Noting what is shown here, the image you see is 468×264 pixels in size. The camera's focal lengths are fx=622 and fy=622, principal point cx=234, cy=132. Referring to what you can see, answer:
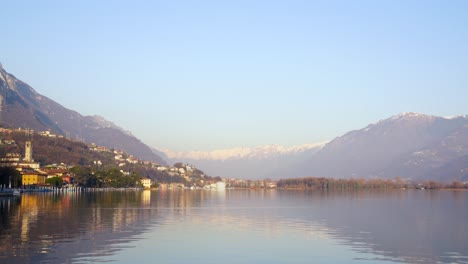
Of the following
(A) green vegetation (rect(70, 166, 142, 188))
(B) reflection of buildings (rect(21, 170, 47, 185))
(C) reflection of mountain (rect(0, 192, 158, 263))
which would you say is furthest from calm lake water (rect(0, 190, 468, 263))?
(A) green vegetation (rect(70, 166, 142, 188))

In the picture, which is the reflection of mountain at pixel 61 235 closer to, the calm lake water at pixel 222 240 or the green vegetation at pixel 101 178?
the calm lake water at pixel 222 240

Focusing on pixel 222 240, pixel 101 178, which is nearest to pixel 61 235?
pixel 222 240

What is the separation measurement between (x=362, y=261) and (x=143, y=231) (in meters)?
15.0

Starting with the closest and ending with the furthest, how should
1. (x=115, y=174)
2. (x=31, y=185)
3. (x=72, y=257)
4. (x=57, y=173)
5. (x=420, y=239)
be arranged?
(x=72, y=257)
(x=420, y=239)
(x=31, y=185)
(x=57, y=173)
(x=115, y=174)

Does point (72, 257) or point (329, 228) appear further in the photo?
point (329, 228)

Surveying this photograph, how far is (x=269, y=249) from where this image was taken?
30047 mm

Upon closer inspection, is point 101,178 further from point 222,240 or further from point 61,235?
point 222,240

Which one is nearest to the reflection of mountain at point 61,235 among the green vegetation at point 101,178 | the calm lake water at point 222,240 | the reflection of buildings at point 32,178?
the calm lake water at point 222,240

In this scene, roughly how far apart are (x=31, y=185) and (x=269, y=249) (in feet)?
379

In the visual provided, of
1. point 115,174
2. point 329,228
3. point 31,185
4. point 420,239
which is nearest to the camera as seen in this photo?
point 420,239

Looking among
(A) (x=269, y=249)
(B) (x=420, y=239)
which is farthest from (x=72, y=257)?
(B) (x=420, y=239)

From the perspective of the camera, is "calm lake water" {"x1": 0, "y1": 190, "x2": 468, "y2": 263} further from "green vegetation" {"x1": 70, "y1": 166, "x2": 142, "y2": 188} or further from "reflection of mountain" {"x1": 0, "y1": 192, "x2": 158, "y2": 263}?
"green vegetation" {"x1": 70, "y1": 166, "x2": 142, "y2": 188}

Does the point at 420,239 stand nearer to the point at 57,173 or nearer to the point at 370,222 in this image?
the point at 370,222

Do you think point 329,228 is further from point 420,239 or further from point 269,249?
point 269,249
